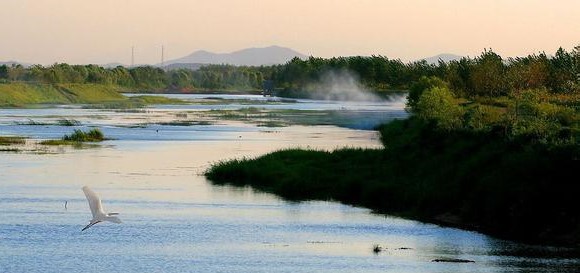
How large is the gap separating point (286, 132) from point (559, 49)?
38.0 meters

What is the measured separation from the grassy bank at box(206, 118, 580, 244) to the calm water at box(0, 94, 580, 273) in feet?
5.63

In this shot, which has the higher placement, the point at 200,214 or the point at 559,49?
the point at 559,49

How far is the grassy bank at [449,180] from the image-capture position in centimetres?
4428

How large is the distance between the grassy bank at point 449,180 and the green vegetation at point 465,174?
1.7 inches

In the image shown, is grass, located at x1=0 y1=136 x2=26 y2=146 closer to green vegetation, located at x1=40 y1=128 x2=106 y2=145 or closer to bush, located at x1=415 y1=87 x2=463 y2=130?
green vegetation, located at x1=40 y1=128 x2=106 y2=145

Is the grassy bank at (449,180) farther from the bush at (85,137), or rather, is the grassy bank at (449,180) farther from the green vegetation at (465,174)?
the bush at (85,137)

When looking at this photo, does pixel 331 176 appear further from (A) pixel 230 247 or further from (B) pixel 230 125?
(B) pixel 230 125

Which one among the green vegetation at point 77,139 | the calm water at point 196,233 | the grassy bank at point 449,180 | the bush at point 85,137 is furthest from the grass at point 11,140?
the grassy bank at point 449,180

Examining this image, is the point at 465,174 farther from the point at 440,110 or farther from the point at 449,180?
the point at 440,110

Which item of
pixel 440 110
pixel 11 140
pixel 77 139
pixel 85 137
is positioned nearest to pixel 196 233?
pixel 440 110

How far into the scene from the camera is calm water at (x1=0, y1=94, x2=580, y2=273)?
38.3 m

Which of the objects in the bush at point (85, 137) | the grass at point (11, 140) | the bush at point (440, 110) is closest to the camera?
the bush at point (440, 110)

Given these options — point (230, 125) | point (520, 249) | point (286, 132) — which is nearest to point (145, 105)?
point (230, 125)

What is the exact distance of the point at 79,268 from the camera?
37.1 m
